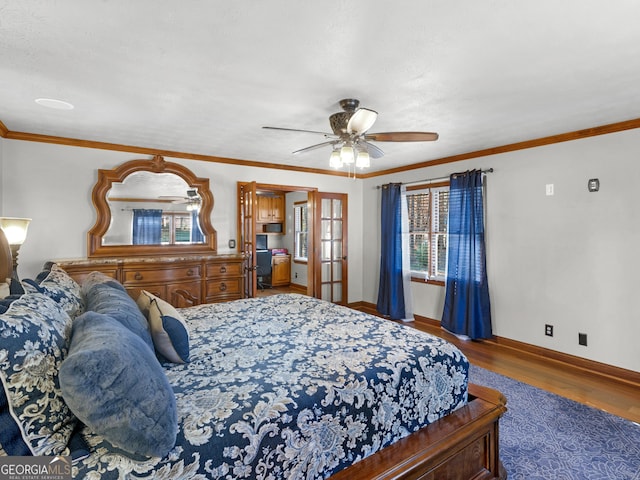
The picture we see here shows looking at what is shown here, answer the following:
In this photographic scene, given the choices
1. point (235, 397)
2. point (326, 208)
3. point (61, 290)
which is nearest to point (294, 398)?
point (235, 397)

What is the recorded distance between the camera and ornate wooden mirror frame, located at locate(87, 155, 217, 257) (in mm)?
3828

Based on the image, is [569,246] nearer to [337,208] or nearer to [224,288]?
[337,208]

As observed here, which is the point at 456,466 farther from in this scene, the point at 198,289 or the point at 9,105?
the point at 9,105

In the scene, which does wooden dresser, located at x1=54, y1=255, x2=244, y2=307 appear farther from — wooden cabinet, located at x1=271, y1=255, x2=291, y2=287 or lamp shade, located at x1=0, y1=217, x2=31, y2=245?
wooden cabinet, located at x1=271, y1=255, x2=291, y2=287

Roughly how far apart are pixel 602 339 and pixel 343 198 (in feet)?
12.7

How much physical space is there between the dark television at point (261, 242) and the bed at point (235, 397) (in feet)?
19.3

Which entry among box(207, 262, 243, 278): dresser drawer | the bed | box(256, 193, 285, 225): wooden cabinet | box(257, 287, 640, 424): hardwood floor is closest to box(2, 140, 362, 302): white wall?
box(207, 262, 243, 278): dresser drawer

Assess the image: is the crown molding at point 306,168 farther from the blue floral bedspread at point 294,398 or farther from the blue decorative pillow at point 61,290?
the blue floral bedspread at point 294,398

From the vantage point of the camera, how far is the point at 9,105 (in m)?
2.68

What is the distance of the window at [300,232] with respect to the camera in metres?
7.83

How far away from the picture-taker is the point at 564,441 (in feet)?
7.38

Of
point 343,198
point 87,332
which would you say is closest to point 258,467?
point 87,332

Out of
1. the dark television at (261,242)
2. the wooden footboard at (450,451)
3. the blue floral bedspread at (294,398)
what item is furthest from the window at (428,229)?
the dark television at (261,242)

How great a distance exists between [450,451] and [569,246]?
9.62ft
